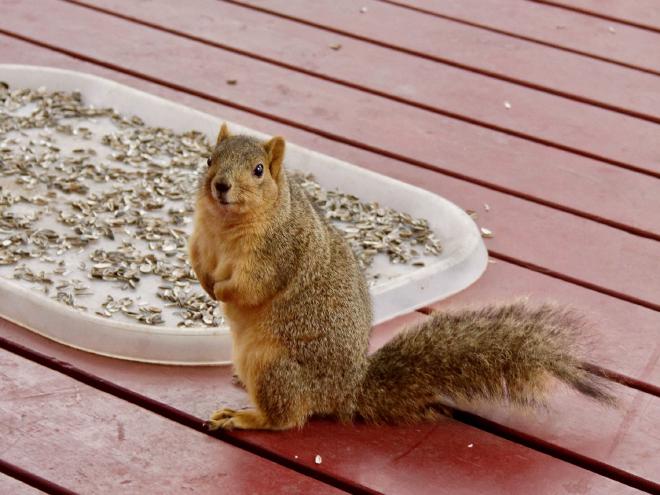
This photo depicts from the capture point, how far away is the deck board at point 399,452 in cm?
191

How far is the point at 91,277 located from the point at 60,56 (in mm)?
1017

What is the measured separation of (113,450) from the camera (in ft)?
6.23

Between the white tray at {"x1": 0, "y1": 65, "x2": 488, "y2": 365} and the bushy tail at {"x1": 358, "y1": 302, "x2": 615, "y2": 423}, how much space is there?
289 millimetres

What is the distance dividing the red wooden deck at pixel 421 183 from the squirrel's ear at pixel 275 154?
1.25 feet

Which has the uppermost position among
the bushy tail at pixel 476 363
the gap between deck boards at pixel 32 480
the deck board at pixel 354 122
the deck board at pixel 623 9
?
the deck board at pixel 623 9

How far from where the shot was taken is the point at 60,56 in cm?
314

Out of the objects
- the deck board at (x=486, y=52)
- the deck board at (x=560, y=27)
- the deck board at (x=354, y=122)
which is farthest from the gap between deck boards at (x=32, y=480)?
the deck board at (x=560, y=27)

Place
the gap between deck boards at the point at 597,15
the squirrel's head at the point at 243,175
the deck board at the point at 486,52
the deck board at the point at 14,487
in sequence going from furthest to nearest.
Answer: the gap between deck boards at the point at 597,15, the deck board at the point at 486,52, the squirrel's head at the point at 243,175, the deck board at the point at 14,487

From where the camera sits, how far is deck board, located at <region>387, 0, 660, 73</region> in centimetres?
336

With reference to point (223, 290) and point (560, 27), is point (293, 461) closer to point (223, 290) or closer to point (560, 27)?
point (223, 290)

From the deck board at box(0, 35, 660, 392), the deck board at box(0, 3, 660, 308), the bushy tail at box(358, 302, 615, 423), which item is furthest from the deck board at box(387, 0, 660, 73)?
the bushy tail at box(358, 302, 615, 423)

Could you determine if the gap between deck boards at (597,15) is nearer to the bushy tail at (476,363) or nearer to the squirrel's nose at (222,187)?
the bushy tail at (476,363)

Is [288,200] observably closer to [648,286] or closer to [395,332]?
[395,332]

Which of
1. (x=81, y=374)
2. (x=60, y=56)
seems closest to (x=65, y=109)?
(x=60, y=56)
